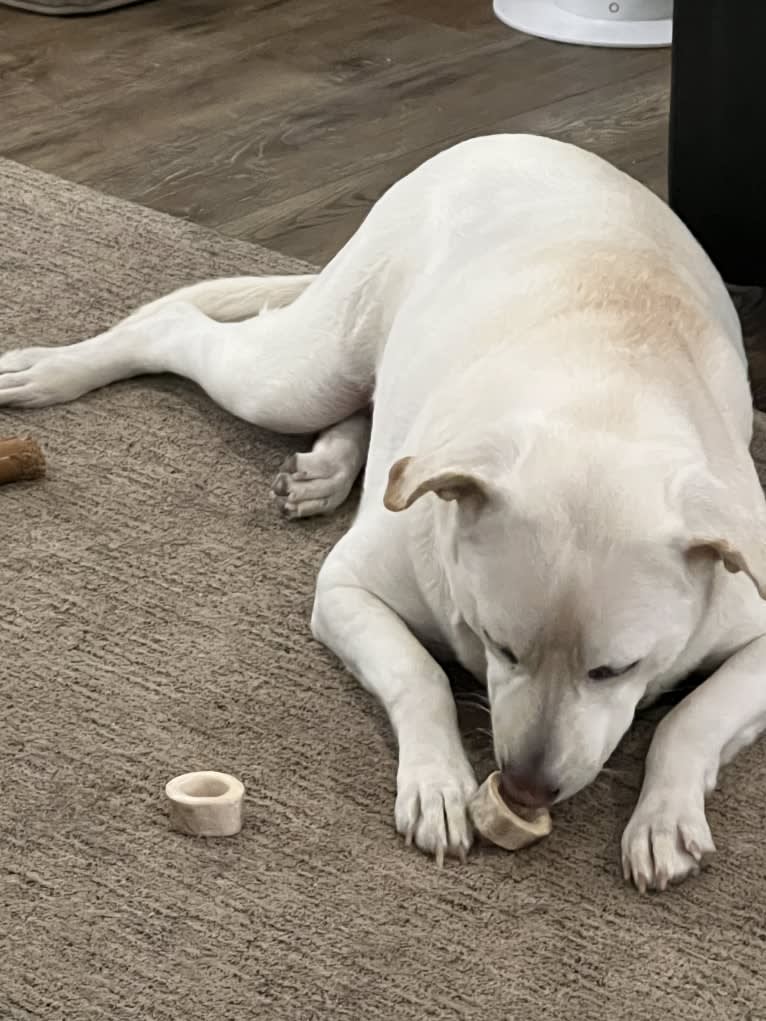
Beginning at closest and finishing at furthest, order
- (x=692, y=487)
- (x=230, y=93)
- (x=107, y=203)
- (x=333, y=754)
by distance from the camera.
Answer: (x=692, y=487), (x=333, y=754), (x=107, y=203), (x=230, y=93)

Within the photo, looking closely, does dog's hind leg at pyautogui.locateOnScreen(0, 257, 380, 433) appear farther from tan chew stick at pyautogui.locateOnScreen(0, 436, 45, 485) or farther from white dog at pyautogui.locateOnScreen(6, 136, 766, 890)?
tan chew stick at pyautogui.locateOnScreen(0, 436, 45, 485)

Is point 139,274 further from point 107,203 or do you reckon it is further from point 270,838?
point 270,838

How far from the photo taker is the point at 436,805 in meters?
1.96

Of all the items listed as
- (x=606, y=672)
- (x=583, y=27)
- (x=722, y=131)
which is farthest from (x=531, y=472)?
(x=583, y=27)

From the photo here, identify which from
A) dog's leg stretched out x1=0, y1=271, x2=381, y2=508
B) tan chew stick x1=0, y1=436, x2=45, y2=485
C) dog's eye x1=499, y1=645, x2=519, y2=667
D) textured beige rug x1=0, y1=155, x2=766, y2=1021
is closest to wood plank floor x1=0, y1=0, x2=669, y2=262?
dog's leg stretched out x1=0, y1=271, x2=381, y2=508

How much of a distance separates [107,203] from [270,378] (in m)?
1.09

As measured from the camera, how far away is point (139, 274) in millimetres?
3287

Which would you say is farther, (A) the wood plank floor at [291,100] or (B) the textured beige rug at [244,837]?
(A) the wood plank floor at [291,100]

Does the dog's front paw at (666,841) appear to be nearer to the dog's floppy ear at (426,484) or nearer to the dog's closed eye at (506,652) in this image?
the dog's closed eye at (506,652)

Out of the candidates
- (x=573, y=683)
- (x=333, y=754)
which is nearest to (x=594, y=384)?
(x=573, y=683)

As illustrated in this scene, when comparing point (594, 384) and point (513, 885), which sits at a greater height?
point (594, 384)

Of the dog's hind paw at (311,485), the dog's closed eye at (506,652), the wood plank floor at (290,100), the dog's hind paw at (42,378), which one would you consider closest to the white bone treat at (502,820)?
the dog's closed eye at (506,652)

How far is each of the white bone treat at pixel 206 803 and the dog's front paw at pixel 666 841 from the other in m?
0.45

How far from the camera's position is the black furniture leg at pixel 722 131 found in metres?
2.97
